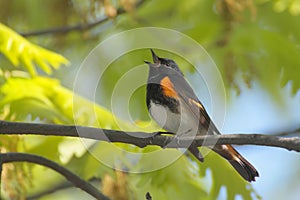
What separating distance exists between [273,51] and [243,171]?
122 centimetres

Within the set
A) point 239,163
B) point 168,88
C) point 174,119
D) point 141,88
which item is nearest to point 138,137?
point 239,163

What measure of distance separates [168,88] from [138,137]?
122 centimetres

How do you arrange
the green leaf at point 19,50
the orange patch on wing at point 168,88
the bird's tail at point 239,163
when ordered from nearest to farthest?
the bird's tail at point 239,163 < the green leaf at point 19,50 < the orange patch on wing at point 168,88

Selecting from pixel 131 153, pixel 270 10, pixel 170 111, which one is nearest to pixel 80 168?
pixel 131 153

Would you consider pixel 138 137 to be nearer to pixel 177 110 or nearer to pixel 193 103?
pixel 177 110

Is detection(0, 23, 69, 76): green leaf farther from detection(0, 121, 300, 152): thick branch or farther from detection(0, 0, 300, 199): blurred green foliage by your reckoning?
detection(0, 121, 300, 152): thick branch

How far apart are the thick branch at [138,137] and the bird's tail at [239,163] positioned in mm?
469

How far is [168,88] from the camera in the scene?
384cm

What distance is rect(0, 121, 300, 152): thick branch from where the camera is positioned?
242 cm

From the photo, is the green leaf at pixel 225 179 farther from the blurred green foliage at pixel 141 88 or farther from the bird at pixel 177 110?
the bird at pixel 177 110

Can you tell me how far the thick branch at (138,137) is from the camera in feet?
7.95

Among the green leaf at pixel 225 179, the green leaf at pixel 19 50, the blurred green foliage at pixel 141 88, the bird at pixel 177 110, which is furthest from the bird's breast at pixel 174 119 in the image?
the green leaf at pixel 19 50

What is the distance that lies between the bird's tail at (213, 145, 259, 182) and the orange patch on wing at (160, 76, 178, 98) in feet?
1.63

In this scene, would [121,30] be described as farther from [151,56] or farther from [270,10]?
[270,10]
